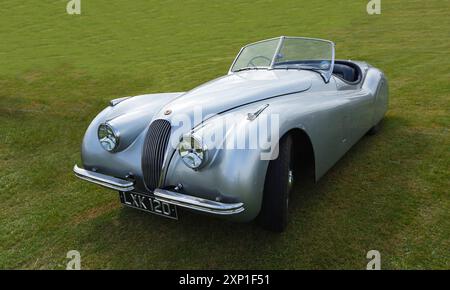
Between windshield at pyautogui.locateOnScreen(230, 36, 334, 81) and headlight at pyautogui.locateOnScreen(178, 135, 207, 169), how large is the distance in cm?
181

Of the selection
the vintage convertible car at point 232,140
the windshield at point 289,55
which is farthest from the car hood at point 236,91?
the windshield at point 289,55

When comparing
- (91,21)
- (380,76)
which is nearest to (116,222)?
(380,76)

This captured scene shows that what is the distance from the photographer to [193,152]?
2445 mm

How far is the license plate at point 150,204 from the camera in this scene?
2.62 metres

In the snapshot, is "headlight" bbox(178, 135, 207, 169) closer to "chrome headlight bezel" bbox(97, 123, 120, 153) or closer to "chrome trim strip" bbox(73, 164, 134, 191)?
"chrome trim strip" bbox(73, 164, 134, 191)

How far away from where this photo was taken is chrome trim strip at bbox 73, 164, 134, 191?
2734 mm

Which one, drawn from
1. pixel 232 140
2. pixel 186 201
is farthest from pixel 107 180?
pixel 232 140

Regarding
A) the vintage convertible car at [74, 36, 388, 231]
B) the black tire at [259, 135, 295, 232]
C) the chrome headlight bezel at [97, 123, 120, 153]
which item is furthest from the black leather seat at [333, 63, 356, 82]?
the chrome headlight bezel at [97, 123, 120, 153]

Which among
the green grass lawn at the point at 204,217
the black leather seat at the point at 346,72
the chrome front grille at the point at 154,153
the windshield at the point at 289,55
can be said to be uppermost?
the windshield at the point at 289,55

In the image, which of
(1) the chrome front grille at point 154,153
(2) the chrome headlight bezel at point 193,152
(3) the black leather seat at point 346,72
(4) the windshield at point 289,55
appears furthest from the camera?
(3) the black leather seat at point 346,72

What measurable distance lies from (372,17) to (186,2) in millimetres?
13568

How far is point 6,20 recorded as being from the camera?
21.8m

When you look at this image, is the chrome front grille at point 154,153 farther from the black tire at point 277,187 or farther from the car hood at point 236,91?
the black tire at point 277,187

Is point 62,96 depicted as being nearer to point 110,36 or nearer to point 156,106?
point 156,106
